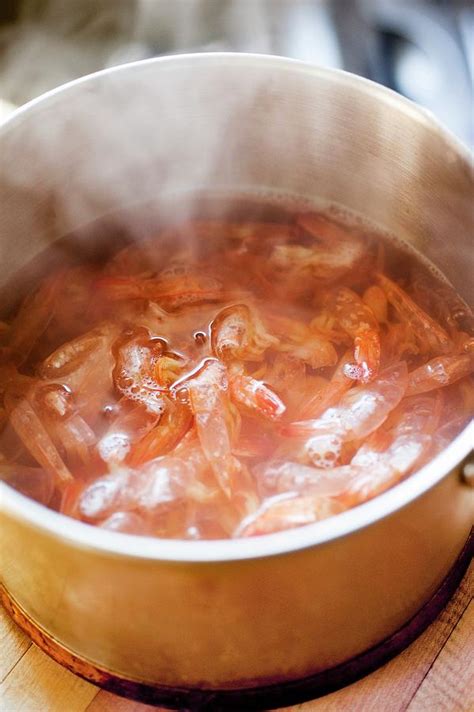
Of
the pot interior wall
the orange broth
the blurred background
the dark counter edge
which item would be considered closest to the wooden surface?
the dark counter edge

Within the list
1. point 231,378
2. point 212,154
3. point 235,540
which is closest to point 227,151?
point 212,154

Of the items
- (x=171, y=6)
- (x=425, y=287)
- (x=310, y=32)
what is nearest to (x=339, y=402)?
(x=425, y=287)

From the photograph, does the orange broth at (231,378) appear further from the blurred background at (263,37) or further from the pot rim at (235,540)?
the blurred background at (263,37)

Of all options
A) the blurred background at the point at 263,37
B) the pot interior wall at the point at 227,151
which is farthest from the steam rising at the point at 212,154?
the blurred background at the point at 263,37

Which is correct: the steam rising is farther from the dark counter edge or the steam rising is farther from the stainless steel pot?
the dark counter edge

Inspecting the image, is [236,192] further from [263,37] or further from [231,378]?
[263,37]
